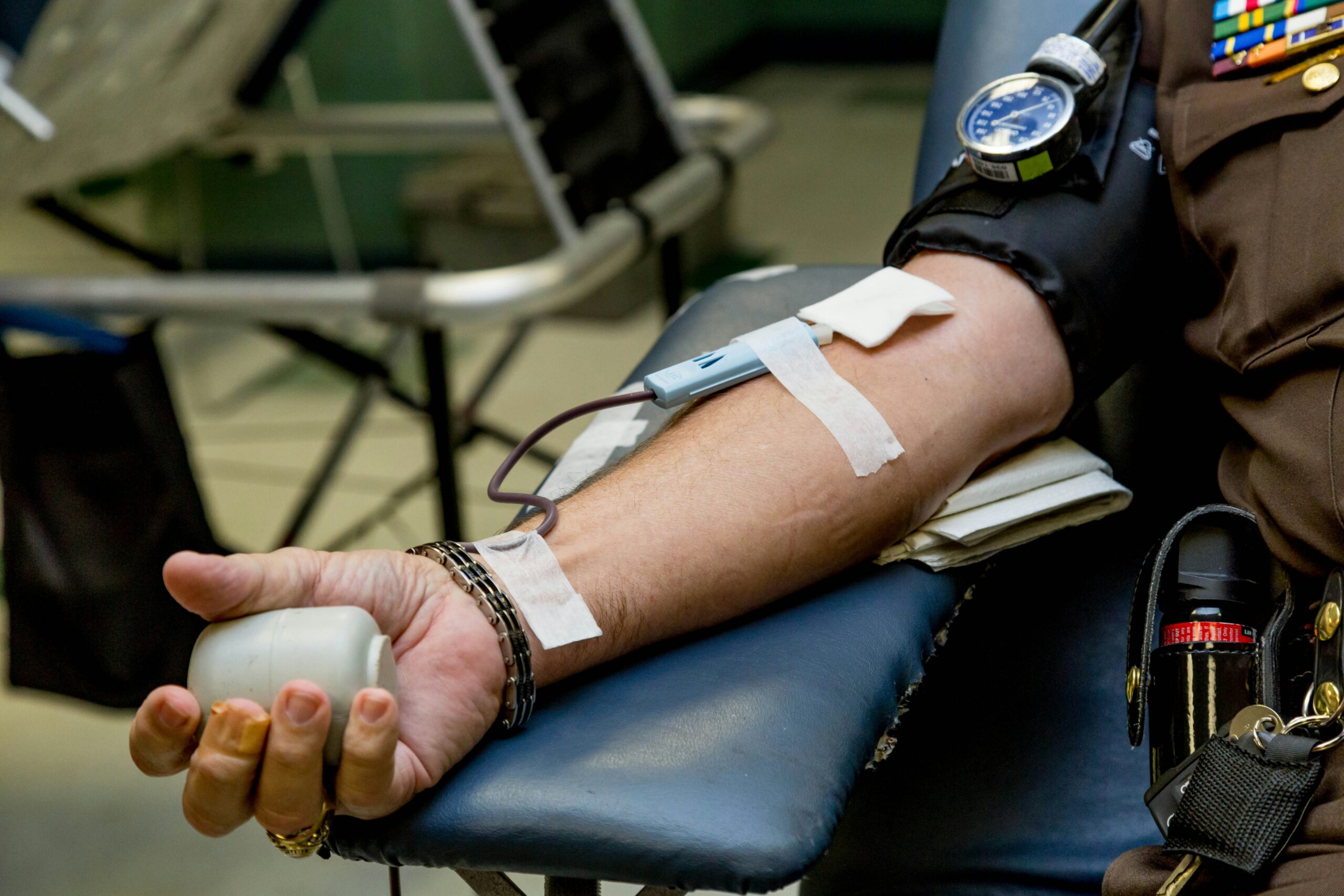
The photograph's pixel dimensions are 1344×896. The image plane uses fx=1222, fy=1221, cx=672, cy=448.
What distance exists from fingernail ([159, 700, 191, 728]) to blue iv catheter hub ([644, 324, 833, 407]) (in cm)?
31

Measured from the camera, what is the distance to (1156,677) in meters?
0.69

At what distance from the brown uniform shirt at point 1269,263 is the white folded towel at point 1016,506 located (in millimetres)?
86

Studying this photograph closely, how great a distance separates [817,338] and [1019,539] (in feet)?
0.57

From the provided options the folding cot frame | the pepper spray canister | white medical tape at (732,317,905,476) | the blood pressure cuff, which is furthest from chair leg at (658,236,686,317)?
the pepper spray canister

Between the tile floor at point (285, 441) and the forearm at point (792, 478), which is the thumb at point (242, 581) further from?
the tile floor at point (285, 441)

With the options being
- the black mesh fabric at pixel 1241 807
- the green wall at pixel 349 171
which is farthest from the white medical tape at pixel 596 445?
the green wall at pixel 349 171

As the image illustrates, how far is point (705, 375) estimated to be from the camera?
2.37ft

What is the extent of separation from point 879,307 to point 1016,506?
148mm

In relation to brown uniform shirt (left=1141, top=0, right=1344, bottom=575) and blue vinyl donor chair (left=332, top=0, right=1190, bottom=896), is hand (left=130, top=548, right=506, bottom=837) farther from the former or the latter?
brown uniform shirt (left=1141, top=0, right=1344, bottom=575)

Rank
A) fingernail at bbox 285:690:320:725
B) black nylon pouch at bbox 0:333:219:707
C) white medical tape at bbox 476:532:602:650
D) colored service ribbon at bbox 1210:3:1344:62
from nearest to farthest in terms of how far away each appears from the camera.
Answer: fingernail at bbox 285:690:320:725
white medical tape at bbox 476:532:602:650
colored service ribbon at bbox 1210:3:1344:62
black nylon pouch at bbox 0:333:219:707

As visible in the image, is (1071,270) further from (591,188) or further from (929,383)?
(591,188)

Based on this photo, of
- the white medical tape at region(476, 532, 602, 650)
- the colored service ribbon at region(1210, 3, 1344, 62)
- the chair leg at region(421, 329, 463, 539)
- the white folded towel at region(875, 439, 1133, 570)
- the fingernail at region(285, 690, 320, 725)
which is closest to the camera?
the fingernail at region(285, 690, 320, 725)

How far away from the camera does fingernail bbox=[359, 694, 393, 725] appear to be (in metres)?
0.50

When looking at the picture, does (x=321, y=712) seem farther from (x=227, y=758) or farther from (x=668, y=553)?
(x=668, y=553)
